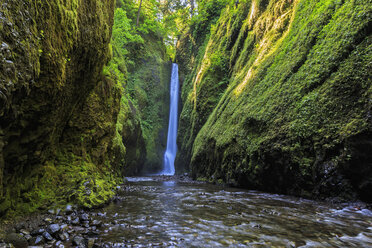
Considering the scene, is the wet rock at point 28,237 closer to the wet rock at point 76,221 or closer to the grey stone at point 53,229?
the grey stone at point 53,229

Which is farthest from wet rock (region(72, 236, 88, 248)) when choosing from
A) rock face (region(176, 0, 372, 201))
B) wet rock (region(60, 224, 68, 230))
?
rock face (region(176, 0, 372, 201))

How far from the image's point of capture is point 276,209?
15.7ft

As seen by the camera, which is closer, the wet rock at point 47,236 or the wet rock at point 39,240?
the wet rock at point 39,240

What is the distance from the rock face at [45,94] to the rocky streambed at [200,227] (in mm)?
675

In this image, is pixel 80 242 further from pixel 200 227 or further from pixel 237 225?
pixel 237 225

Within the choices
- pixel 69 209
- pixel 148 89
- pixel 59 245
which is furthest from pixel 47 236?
pixel 148 89

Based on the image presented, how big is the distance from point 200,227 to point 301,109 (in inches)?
195

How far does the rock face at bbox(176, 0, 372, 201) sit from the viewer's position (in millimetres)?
5078

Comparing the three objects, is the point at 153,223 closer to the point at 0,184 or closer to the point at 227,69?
the point at 0,184

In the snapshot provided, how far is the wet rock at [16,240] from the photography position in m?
2.56

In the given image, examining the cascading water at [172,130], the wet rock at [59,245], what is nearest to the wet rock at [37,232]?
the wet rock at [59,245]

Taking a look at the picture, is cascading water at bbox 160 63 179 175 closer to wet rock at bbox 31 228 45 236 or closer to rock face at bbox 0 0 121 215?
rock face at bbox 0 0 121 215

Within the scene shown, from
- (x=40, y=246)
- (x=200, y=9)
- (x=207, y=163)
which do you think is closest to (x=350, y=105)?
(x=40, y=246)

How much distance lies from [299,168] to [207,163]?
7.12 meters
